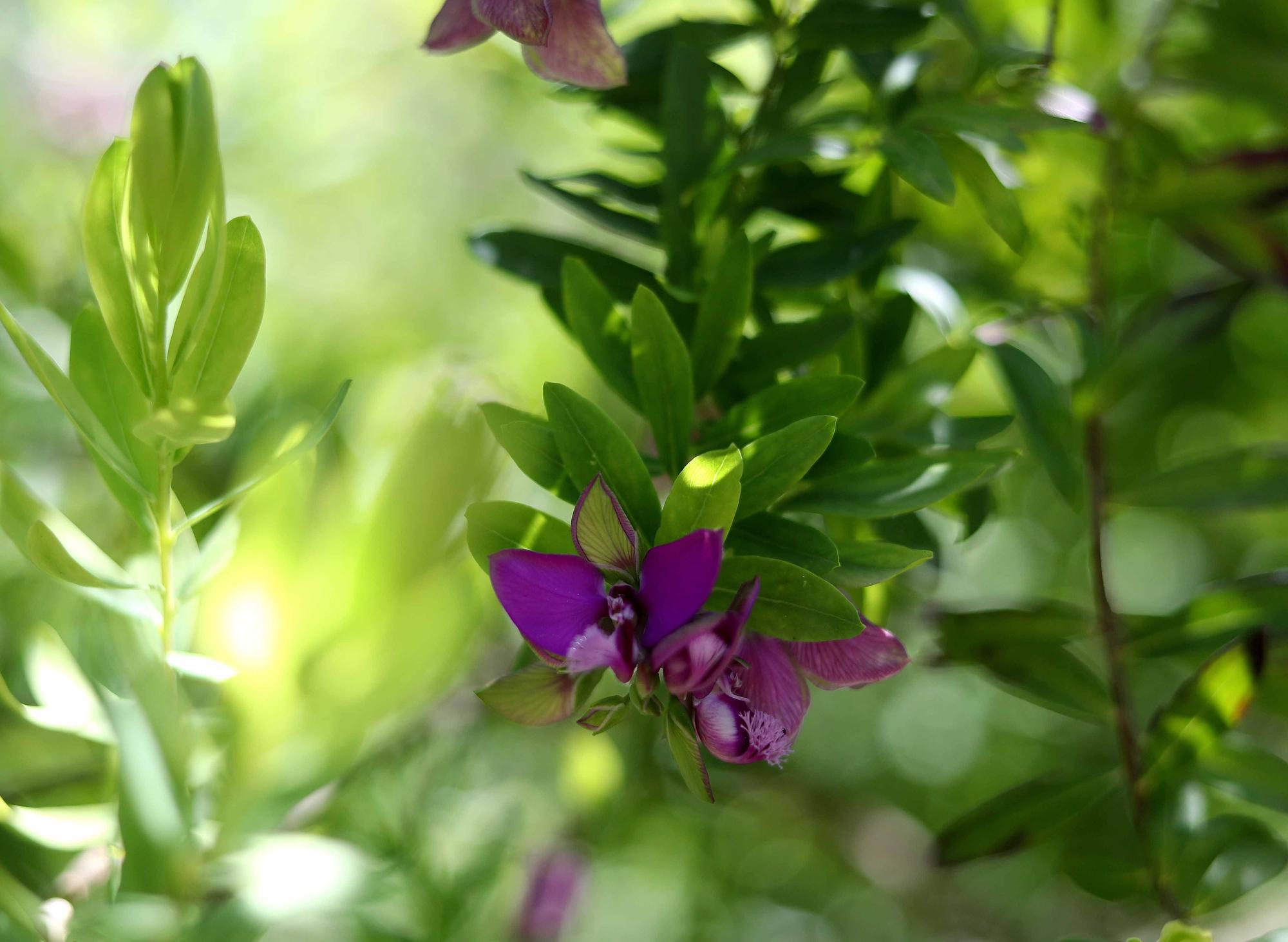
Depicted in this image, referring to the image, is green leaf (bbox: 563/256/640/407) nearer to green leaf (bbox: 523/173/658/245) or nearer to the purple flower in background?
green leaf (bbox: 523/173/658/245)

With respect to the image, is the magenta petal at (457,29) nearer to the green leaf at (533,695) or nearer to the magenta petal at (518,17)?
the magenta petal at (518,17)

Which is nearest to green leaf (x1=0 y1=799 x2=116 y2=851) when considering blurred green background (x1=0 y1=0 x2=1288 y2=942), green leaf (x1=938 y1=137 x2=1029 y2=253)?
blurred green background (x1=0 y1=0 x2=1288 y2=942)

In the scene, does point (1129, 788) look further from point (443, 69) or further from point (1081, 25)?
point (443, 69)

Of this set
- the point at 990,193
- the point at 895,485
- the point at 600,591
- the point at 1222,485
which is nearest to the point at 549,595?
the point at 600,591

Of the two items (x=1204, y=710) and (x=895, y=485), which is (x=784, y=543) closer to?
(x=895, y=485)

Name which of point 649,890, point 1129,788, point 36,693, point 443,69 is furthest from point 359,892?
point 443,69
